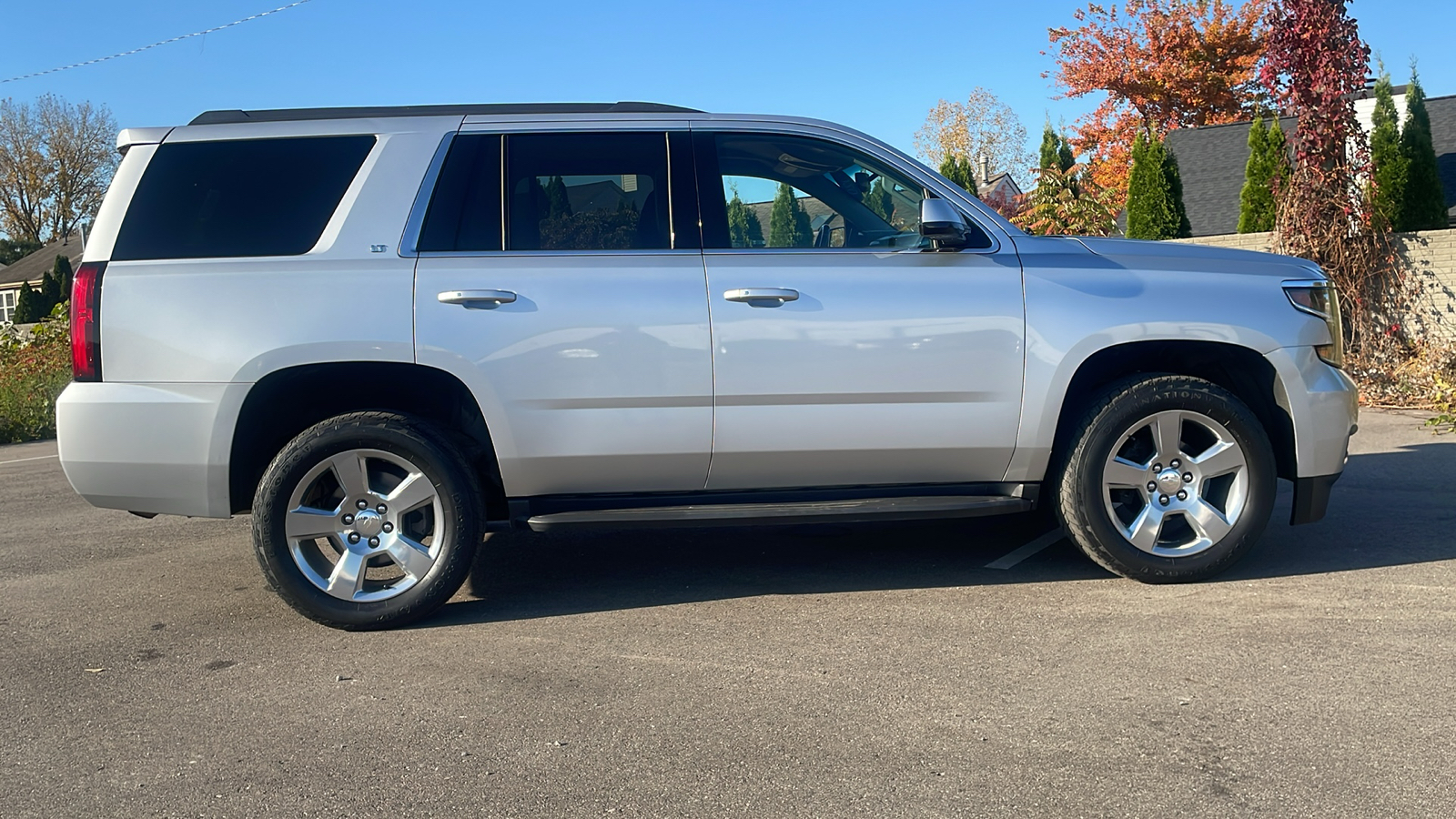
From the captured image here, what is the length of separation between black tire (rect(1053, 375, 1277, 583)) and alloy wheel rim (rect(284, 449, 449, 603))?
2.61m

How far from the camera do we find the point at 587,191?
4.90 m

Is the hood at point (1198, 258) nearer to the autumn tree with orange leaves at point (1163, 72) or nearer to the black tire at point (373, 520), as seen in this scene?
the black tire at point (373, 520)

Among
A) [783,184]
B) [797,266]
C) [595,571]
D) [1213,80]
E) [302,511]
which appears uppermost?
[1213,80]

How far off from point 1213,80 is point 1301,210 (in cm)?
2525

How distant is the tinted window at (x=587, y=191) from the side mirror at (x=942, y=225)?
1042mm

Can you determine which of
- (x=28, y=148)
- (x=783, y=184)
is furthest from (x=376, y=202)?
(x=28, y=148)

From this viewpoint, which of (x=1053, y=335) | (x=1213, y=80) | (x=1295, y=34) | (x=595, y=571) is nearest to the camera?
(x=1053, y=335)

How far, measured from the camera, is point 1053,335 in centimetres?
484

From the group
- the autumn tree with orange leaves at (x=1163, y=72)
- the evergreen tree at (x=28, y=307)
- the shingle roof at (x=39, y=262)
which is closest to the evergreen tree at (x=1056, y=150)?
the autumn tree with orange leaves at (x=1163, y=72)

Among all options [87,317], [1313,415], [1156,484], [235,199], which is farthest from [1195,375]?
[87,317]

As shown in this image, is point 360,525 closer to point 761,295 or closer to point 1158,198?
point 761,295

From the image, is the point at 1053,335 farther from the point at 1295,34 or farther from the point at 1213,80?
the point at 1213,80

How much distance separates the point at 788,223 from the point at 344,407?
79.7 inches

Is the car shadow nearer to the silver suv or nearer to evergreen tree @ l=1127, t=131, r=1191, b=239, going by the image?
the silver suv
